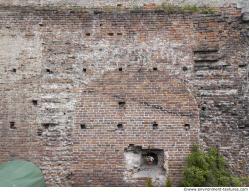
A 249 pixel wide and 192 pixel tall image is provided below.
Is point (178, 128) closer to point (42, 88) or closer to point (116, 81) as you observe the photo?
point (116, 81)

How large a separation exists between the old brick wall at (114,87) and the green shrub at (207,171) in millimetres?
237

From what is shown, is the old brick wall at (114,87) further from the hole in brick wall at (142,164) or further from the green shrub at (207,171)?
the green shrub at (207,171)

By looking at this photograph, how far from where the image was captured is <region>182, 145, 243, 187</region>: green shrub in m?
8.34

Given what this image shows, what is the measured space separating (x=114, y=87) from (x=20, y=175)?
8.42 ft

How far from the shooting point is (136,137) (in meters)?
8.85

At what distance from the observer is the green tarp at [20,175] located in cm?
722

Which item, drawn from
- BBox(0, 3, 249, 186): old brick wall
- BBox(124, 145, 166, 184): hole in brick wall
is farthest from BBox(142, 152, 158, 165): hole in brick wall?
BBox(0, 3, 249, 186): old brick wall

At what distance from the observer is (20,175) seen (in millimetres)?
7504

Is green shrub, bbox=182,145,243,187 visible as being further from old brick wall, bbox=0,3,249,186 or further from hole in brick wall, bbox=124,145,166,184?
hole in brick wall, bbox=124,145,166,184

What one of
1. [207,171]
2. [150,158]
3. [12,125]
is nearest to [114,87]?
[150,158]

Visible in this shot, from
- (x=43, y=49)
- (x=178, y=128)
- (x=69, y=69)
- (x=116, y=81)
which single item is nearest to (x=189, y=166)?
(x=178, y=128)

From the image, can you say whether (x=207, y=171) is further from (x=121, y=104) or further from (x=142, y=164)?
(x=121, y=104)

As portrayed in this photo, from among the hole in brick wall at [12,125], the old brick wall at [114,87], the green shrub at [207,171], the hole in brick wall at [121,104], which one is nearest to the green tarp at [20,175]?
the old brick wall at [114,87]

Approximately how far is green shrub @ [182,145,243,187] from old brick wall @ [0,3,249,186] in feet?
0.78
